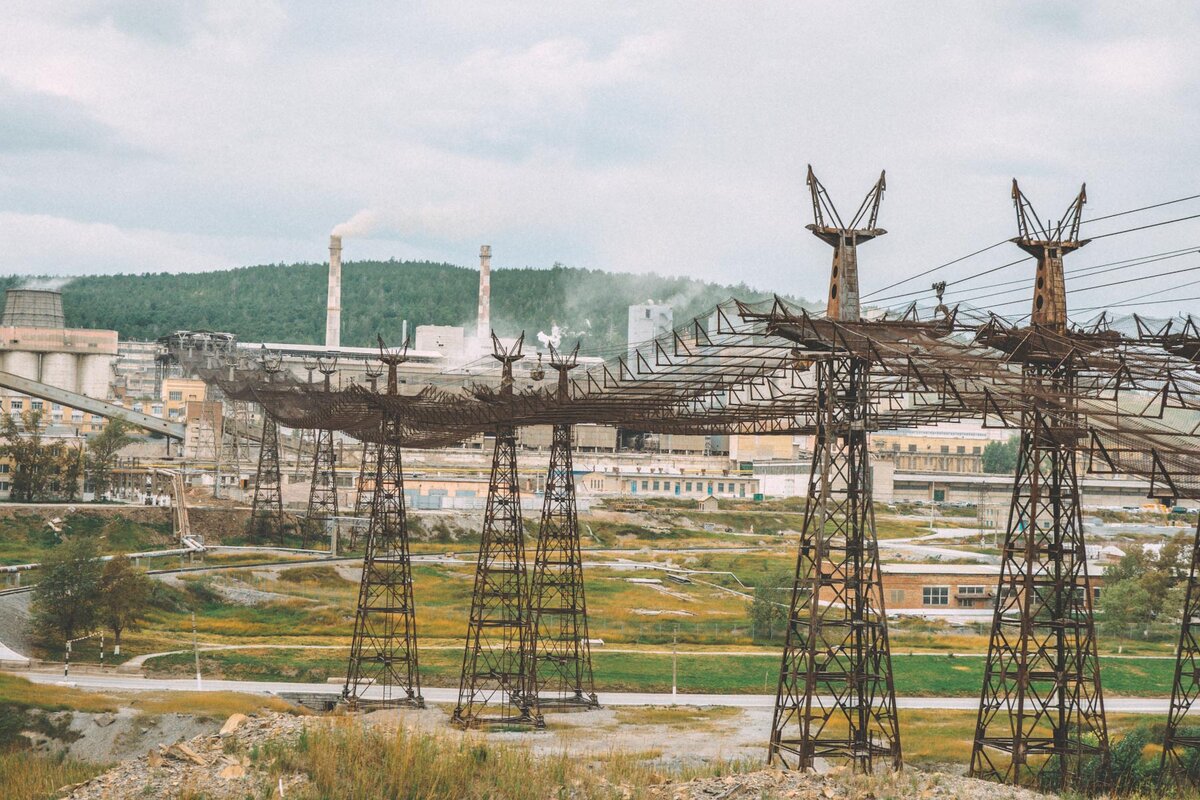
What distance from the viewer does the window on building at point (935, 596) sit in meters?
67.5

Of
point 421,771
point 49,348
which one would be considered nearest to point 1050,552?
point 421,771

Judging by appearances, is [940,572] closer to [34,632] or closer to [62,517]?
[34,632]

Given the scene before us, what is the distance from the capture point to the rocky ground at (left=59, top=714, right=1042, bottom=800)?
71.1 ft

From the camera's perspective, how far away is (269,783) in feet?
72.1

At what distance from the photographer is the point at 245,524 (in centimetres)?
8381

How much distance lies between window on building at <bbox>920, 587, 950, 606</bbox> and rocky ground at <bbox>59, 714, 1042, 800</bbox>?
4398cm

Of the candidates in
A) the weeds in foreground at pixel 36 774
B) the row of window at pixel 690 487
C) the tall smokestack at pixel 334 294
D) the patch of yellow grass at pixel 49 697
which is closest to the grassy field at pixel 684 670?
the patch of yellow grass at pixel 49 697

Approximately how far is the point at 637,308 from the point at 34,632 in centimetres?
14157

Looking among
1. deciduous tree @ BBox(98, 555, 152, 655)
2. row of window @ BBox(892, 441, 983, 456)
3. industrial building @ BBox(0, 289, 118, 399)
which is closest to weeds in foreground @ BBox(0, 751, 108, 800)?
deciduous tree @ BBox(98, 555, 152, 655)

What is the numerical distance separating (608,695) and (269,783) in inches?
1039

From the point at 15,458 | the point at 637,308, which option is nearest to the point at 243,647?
the point at 15,458

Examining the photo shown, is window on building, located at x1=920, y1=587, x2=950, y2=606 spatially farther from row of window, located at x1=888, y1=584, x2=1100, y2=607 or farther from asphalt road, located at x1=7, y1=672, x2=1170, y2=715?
asphalt road, located at x1=7, y1=672, x2=1170, y2=715

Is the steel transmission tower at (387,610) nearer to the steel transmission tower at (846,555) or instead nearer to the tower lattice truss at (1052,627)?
the steel transmission tower at (846,555)

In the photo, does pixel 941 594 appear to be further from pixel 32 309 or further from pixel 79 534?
pixel 32 309
